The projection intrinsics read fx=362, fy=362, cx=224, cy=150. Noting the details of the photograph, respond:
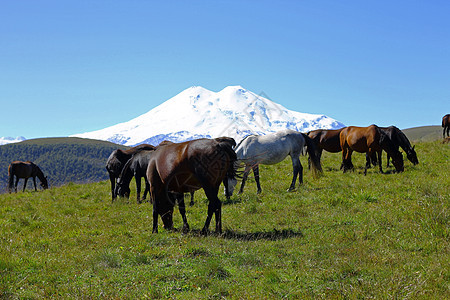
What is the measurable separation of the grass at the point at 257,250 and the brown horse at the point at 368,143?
10.1ft

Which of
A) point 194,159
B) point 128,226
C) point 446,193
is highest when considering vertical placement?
point 194,159

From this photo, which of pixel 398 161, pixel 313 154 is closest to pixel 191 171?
pixel 313 154

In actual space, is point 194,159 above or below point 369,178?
above

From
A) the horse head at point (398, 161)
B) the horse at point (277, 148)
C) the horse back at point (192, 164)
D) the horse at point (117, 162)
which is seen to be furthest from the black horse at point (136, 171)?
the horse head at point (398, 161)

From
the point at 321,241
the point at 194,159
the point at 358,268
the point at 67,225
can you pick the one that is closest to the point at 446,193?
the point at 321,241

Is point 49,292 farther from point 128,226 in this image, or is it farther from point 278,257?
point 128,226

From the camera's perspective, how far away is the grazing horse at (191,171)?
344 inches

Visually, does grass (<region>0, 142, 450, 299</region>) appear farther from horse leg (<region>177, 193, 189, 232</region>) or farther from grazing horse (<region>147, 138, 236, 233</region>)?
grazing horse (<region>147, 138, 236, 233</region>)

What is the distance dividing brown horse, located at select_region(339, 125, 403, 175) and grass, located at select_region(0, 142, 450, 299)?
3068mm

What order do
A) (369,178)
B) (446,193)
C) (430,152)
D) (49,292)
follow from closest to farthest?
1. (49,292)
2. (446,193)
3. (369,178)
4. (430,152)

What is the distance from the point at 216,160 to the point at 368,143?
10546 mm

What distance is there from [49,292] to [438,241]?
6.71 metres

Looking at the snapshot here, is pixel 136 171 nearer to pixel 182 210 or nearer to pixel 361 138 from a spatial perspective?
pixel 182 210

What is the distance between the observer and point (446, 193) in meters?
9.83
